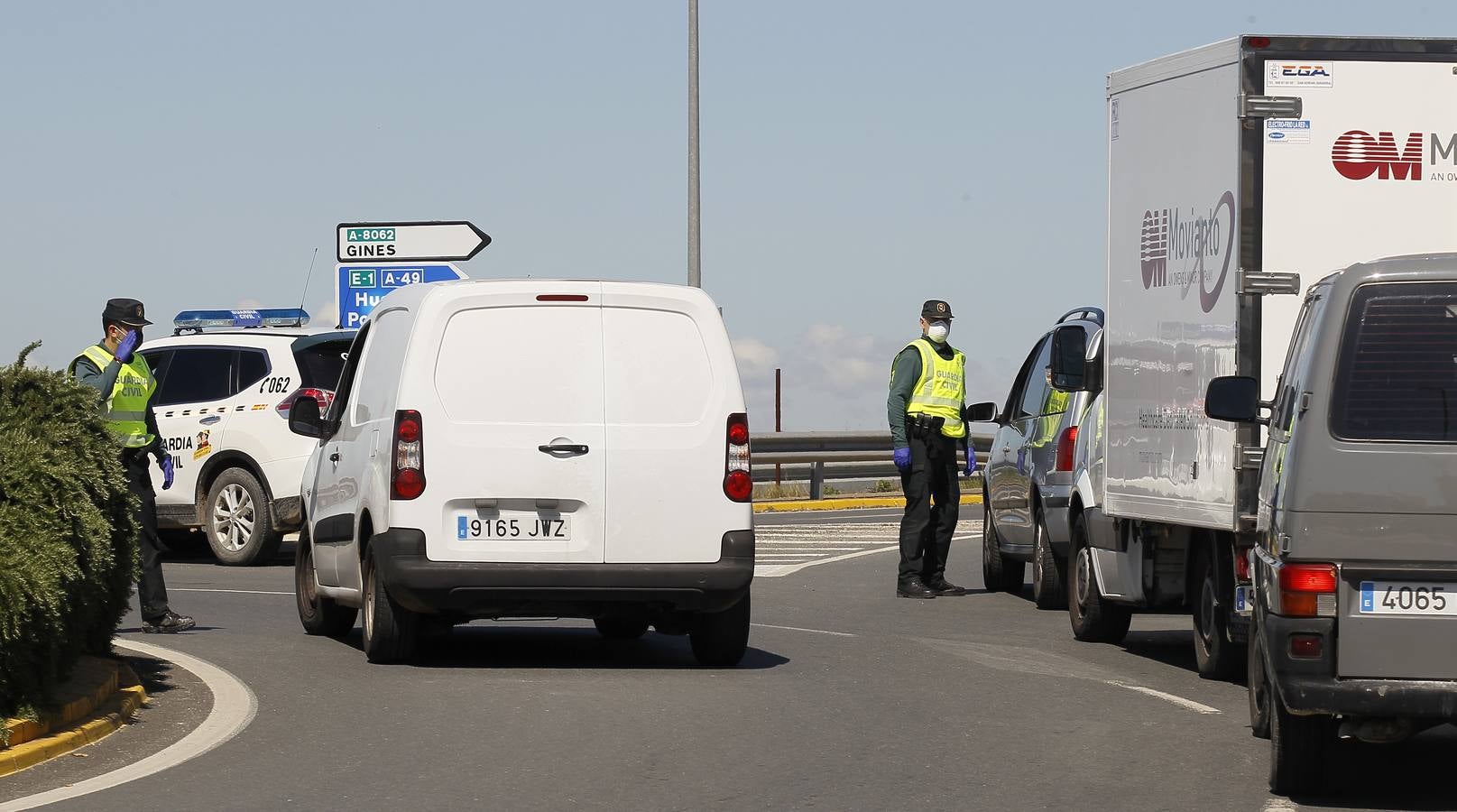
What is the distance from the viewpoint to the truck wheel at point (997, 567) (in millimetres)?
16188

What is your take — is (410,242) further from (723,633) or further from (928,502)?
(723,633)

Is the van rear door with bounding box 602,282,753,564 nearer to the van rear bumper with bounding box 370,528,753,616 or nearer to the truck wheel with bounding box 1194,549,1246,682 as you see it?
the van rear bumper with bounding box 370,528,753,616

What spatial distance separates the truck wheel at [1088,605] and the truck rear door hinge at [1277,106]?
3500 millimetres

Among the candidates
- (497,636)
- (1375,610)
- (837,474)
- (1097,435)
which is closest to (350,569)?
(497,636)

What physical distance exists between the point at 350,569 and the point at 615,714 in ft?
8.87

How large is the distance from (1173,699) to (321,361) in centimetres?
968

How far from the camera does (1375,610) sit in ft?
22.6

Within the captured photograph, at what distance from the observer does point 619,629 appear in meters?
13.0

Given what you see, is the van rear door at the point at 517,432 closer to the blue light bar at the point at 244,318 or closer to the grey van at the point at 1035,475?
the grey van at the point at 1035,475

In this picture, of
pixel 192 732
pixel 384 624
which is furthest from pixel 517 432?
pixel 192 732

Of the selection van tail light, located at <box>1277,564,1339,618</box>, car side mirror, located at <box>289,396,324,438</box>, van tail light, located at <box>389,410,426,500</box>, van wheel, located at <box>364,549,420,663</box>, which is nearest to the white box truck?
van tail light, located at <box>1277,564,1339,618</box>

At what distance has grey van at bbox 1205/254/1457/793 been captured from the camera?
6.84m

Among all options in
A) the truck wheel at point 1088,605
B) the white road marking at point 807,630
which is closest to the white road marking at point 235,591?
the white road marking at point 807,630

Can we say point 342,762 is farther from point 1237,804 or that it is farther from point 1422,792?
point 1422,792
